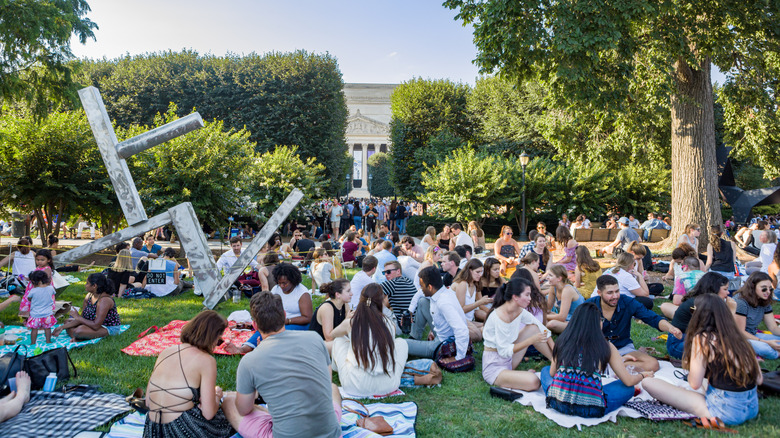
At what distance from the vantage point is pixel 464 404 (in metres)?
4.92

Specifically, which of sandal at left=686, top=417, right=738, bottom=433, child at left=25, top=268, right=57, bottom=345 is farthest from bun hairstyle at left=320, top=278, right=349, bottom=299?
child at left=25, top=268, right=57, bottom=345

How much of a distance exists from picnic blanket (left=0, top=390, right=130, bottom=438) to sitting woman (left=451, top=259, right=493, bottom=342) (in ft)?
13.7

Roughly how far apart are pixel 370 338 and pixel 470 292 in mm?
2700

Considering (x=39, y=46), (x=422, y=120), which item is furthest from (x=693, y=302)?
(x=422, y=120)

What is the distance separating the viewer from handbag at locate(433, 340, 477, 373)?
5.79 m

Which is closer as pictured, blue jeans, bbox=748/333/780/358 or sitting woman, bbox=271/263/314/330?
blue jeans, bbox=748/333/780/358

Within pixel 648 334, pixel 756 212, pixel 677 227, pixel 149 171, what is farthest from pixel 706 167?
pixel 756 212

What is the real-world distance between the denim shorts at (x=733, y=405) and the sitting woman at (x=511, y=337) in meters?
1.50

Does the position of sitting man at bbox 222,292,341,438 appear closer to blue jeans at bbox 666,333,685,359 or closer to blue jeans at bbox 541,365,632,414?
blue jeans at bbox 541,365,632,414

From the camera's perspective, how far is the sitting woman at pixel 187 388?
3.58 m

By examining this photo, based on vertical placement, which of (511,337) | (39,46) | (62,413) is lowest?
(62,413)

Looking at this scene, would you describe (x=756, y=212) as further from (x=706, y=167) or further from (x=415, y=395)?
(x=415, y=395)

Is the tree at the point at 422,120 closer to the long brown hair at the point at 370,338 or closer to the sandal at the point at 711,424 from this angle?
the long brown hair at the point at 370,338

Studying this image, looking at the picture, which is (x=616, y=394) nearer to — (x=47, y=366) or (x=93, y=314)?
(x=47, y=366)
